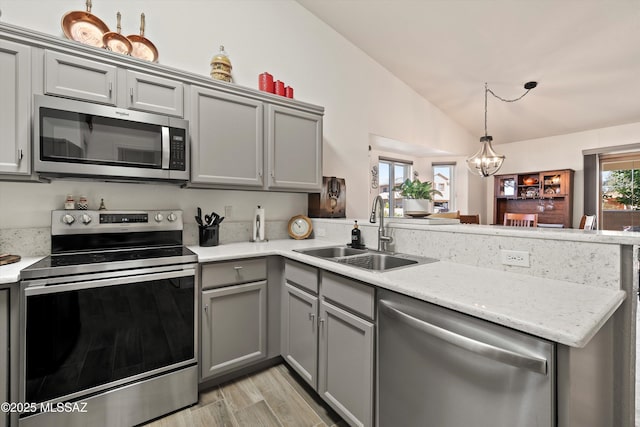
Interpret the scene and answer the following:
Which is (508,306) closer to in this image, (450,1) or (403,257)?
(403,257)

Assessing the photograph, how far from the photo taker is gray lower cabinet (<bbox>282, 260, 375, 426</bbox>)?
4.38 feet

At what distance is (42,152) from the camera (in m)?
1.52

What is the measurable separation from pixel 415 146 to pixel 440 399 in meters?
3.95

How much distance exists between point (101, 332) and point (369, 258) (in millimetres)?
1580

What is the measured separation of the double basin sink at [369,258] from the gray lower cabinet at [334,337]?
198 mm

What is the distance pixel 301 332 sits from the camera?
1851 mm

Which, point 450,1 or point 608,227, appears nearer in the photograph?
point 450,1

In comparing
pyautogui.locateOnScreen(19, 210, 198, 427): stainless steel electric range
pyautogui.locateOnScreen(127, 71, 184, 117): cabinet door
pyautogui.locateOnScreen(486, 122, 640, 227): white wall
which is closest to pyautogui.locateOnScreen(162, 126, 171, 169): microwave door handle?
pyautogui.locateOnScreen(127, 71, 184, 117): cabinet door

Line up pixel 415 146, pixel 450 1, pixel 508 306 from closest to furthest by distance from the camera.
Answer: pixel 508 306 → pixel 450 1 → pixel 415 146

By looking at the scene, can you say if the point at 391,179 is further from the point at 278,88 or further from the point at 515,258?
the point at 515,258

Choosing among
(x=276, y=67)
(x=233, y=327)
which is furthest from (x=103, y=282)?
(x=276, y=67)

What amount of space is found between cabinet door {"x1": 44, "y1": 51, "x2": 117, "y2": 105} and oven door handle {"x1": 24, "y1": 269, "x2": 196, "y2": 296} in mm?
1078

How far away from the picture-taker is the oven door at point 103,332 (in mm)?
1318

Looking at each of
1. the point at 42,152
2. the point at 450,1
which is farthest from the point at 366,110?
the point at 42,152
